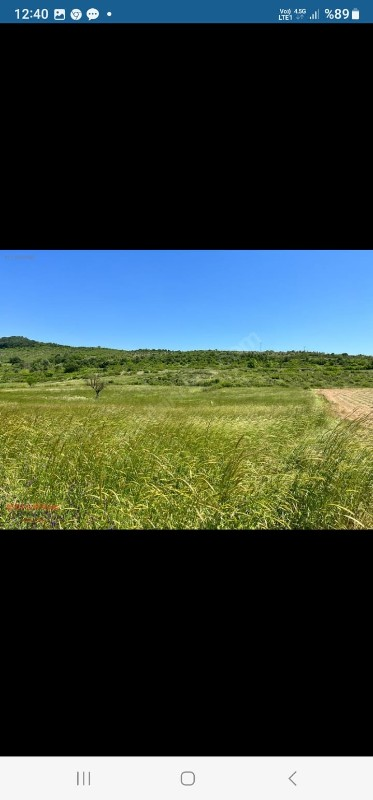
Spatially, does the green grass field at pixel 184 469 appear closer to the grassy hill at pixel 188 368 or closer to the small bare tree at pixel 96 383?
the grassy hill at pixel 188 368

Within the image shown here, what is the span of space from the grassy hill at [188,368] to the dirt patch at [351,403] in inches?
13.1

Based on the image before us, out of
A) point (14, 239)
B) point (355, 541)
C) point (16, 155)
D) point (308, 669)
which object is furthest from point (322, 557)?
point (16, 155)

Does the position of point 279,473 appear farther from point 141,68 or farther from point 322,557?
point 141,68

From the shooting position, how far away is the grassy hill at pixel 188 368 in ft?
15.9

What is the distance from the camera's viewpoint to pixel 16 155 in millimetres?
1334

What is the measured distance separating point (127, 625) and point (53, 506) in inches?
46.2

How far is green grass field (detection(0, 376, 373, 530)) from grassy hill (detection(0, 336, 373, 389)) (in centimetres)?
90

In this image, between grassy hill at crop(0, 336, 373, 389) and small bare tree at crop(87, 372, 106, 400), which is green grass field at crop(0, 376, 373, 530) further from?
small bare tree at crop(87, 372, 106, 400)

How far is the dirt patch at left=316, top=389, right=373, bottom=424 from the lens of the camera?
2.97m

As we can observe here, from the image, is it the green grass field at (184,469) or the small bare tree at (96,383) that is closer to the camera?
the green grass field at (184,469)
